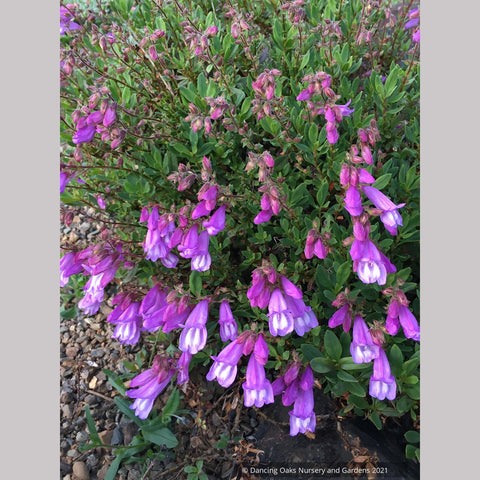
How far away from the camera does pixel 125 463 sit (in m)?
2.57

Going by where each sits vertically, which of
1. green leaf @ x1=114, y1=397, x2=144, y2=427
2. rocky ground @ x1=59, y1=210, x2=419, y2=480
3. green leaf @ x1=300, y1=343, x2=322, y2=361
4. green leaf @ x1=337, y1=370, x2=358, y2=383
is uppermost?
green leaf @ x1=300, y1=343, x2=322, y2=361

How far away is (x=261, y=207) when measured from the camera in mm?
2379

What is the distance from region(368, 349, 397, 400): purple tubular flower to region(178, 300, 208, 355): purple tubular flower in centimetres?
74

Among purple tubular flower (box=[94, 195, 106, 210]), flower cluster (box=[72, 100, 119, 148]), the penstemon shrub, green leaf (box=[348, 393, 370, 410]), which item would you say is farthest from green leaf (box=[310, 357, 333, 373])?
purple tubular flower (box=[94, 195, 106, 210])

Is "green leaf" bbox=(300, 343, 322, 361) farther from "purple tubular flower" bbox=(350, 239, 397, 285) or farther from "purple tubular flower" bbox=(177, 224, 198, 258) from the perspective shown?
"purple tubular flower" bbox=(177, 224, 198, 258)

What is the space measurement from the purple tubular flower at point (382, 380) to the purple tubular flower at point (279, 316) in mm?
380

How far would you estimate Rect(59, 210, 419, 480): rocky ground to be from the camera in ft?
8.27

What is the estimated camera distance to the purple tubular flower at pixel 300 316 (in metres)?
2.20

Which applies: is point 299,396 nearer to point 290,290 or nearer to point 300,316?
point 300,316

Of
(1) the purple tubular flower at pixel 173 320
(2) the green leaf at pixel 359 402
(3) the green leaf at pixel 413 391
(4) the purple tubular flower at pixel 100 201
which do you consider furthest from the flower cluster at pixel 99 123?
(3) the green leaf at pixel 413 391

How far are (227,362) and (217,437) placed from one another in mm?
790

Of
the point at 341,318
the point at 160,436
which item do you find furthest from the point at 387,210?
the point at 160,436

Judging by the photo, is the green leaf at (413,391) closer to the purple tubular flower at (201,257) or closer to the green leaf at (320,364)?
the green leaf at (320,364)

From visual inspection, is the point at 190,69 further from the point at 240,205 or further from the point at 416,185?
the point at 416,185
